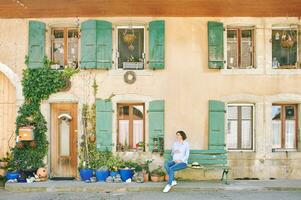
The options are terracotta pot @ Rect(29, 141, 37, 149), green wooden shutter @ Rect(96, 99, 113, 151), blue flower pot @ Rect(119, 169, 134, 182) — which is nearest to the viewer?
blue flower pot @ Rect(119, 169, 134, 182)

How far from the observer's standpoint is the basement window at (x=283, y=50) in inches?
503

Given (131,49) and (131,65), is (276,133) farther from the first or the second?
(131,49)

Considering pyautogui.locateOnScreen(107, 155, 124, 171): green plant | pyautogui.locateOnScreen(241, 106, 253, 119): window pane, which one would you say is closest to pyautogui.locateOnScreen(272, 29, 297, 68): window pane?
pyautogui.locateOnScreen(241, 106, 253, 119): window pane

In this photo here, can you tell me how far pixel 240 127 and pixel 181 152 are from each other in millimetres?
2361

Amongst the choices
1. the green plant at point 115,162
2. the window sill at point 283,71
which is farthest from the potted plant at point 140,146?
the window sill at point 283,71

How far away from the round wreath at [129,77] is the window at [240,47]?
2.94 m

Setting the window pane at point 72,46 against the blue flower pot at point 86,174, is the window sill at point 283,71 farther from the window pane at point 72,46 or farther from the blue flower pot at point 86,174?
the blue flower pot at point 86,174

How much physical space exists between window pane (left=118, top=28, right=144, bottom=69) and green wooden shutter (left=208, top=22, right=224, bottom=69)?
2.07 metres

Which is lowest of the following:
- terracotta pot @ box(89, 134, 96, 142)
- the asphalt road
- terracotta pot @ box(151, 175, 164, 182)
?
the asphalt road

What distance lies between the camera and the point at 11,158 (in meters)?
12.6

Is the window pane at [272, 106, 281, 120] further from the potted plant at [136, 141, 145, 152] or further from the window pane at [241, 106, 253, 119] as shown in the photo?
the potted plant at [136, 141, 145, 152]

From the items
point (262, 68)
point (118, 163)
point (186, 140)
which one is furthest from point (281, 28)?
point (118, 163)

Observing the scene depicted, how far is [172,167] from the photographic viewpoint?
11.3 meters

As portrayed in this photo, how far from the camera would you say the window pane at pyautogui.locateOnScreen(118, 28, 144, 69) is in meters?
12.7
